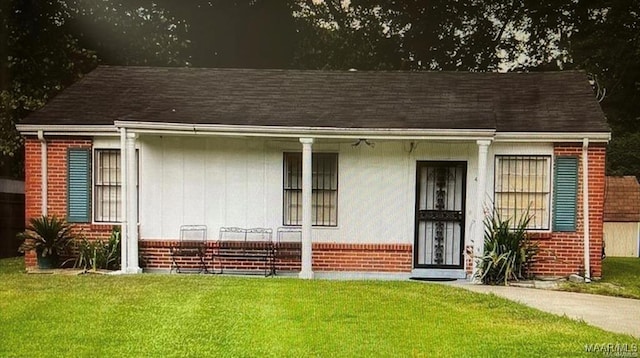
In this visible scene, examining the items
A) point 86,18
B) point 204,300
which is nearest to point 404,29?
point 86,18

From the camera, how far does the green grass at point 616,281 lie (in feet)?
15.7

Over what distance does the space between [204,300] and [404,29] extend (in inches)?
84.7

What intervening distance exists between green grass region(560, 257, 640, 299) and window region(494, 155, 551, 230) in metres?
0.70

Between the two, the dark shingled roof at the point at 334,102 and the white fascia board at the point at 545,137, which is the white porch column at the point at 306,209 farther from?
the white fascia board at the point at 545,137

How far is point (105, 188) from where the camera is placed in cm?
568

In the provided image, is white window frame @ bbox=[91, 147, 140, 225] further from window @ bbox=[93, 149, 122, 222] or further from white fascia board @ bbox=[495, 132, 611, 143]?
white fascia board @ bbox=[495, 132, 611, 143]

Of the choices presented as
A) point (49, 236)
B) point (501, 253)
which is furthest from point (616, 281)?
point (49, 236)

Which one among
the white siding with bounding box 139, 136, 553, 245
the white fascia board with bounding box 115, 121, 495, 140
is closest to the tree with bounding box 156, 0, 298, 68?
the white fascia board with bounding box 115, 121, 495, 140

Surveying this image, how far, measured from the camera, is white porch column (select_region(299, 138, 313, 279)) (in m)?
5.36

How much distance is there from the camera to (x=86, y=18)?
3.12m

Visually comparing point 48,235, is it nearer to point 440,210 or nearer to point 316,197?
point 316,197

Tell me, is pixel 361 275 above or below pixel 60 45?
below

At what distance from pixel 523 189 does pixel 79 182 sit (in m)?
4.31

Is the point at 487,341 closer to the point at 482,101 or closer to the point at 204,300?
the point at 204,300
